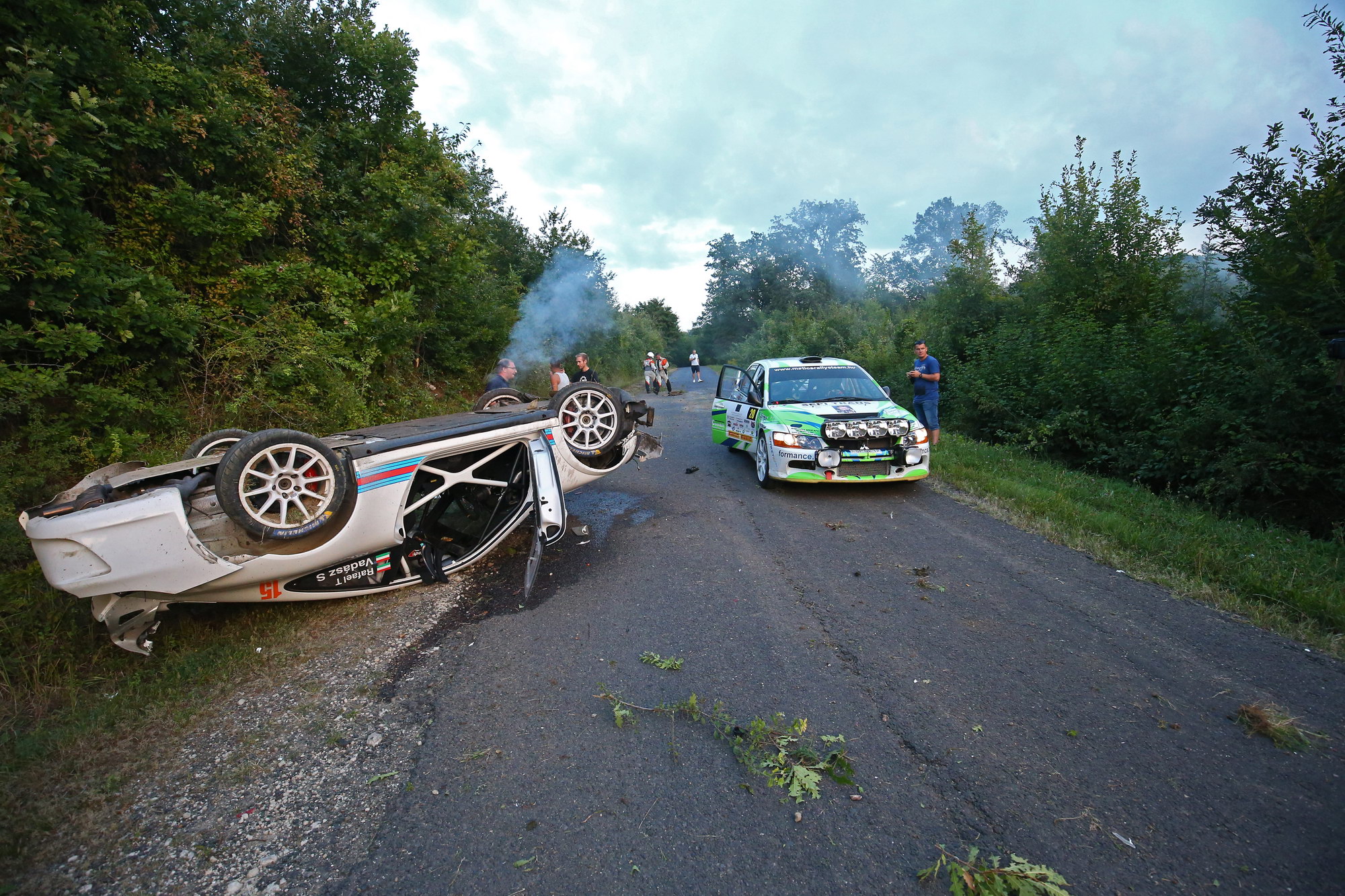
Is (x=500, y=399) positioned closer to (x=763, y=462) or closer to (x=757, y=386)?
(x=763, y=462)

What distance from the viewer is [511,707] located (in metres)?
3.06

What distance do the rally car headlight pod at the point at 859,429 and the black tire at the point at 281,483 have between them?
15.8 feet

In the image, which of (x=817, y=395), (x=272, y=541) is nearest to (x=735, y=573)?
(x=272, y=541)

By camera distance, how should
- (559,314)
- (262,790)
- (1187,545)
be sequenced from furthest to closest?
(559,314) → (1187,545) → (262,790)

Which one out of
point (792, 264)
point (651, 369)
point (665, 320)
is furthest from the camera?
point (665, 320)

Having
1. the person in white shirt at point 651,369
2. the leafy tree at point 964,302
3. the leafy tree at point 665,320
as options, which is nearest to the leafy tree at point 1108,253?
the leafy tree at point 964,302

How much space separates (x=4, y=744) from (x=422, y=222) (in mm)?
9299

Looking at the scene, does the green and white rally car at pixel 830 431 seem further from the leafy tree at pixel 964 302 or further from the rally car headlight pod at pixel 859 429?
the leafy tree at pixel 964 302

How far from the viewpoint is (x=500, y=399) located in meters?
6.89

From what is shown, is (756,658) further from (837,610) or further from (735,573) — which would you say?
(735,573)

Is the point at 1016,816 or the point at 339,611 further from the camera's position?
the point at 339,611

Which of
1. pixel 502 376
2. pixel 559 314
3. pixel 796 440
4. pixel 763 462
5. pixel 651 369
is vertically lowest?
pixel 763 462

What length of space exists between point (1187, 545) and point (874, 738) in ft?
13.0

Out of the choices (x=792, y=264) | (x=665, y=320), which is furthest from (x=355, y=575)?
(x=665, y=320)
